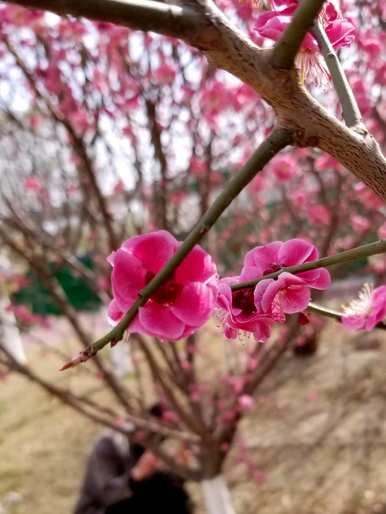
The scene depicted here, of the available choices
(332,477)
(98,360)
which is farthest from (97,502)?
(332,477)

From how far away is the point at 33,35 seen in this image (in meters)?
2.82

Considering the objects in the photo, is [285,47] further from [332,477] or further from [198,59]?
[332,477]

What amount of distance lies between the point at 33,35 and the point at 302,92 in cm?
261

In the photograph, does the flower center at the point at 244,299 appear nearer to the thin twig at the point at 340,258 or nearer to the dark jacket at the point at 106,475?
the thin twig at the point at 340,258

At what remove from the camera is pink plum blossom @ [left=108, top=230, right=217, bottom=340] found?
66cm

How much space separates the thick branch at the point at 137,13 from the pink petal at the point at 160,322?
0.32 m

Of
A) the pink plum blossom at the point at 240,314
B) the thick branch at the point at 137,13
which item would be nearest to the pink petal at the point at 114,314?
the pink plum blossom at the point at 240,314

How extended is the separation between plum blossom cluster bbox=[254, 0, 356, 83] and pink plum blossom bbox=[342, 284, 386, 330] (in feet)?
1.18

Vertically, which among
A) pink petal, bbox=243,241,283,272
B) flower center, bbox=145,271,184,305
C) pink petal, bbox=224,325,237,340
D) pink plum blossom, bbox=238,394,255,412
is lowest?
pink petal, bbox=224,325,237,340

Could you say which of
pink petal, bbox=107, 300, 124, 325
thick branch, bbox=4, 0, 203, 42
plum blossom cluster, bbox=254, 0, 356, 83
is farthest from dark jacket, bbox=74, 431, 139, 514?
thick branch, bbox=4, 0, 203, 42

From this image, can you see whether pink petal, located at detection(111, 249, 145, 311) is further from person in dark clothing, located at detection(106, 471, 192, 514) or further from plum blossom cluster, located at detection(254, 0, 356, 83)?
person in dark clothing, located at detection(106, 471, 192, 514)

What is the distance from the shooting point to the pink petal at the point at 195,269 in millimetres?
677

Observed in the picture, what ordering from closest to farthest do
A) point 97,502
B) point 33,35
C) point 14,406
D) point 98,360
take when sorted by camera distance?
1. point 98,360
2. point 33,35
3. point 97,502
4. point 14,406

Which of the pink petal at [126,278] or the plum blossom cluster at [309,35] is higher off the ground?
the plum blossom cluster at [309,35]
